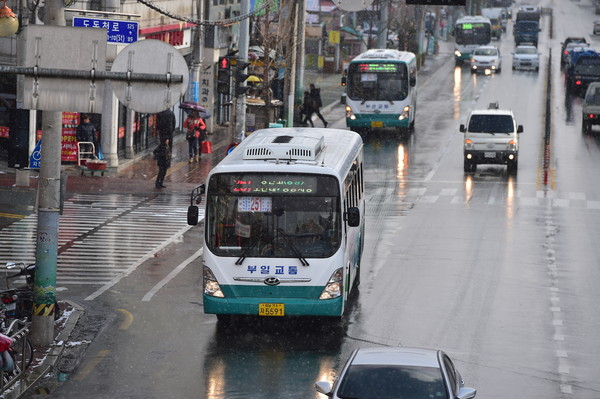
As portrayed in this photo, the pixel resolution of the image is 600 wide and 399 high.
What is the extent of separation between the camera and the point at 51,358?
731 inches

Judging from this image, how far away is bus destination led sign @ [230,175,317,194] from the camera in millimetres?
19828

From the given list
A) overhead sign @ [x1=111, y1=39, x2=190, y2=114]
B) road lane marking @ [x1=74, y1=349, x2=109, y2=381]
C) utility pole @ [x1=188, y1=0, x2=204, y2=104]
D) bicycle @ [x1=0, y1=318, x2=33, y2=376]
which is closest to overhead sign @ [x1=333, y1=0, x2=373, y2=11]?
road lane marking @ [x1=74, y1=349, x2=109, y2=381]

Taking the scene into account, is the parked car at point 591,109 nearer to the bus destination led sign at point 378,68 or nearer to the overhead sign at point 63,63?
the bus destination led sign at point 378,68

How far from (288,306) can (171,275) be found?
593 cm

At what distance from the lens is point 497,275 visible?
984 inches

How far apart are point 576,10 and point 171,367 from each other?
139m

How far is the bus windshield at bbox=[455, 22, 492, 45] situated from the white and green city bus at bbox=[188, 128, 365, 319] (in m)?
74.7

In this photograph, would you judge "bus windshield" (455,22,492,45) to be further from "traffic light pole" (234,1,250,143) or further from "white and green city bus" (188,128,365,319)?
"white and green city bus" (188,128,365,319)

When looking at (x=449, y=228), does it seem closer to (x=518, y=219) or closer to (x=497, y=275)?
(x=518, y=219)

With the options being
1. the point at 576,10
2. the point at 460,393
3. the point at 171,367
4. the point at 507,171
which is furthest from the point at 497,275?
the point at 576,10

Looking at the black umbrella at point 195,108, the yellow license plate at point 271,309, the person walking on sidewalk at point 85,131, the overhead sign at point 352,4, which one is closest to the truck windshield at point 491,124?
the black umbrella at point 195,108

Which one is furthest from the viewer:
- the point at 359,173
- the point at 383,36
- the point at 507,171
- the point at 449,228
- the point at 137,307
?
the point at 383,36

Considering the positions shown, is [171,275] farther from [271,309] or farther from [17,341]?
[17,341]

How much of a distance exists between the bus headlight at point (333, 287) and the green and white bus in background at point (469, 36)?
7293 centimetres
